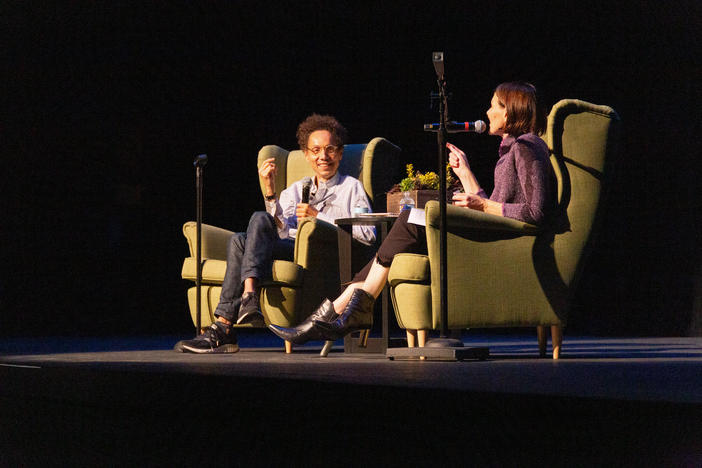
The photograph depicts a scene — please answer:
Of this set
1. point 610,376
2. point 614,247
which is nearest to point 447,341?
point 610,376

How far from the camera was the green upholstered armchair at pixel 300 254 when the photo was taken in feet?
15.1

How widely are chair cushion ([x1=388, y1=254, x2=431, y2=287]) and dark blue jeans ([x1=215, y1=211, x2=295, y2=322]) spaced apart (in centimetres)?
73

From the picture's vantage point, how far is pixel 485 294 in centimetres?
395

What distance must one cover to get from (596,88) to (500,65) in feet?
2.33

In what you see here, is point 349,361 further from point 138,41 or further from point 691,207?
point 138,41

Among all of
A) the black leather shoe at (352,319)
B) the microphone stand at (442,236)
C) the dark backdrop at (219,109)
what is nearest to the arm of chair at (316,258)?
the black leather shoe at (352,319)

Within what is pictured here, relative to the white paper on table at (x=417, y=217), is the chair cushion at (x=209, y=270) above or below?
below

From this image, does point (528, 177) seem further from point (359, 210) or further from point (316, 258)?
point (316, 258)

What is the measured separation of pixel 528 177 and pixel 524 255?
0.31 metres

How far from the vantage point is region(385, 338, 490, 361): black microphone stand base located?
367 cm

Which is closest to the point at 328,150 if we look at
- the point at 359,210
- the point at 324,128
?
the point at 324,128

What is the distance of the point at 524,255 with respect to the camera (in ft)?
13.1

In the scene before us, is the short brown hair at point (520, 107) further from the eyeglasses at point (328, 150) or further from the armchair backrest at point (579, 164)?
the eyeglasses at point (328, 150)

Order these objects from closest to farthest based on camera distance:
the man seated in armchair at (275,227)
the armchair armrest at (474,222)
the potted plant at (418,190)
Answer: the armchair armrest at (474,222), the potted plant at (418,190), the man seated in armchair at (275,227)
